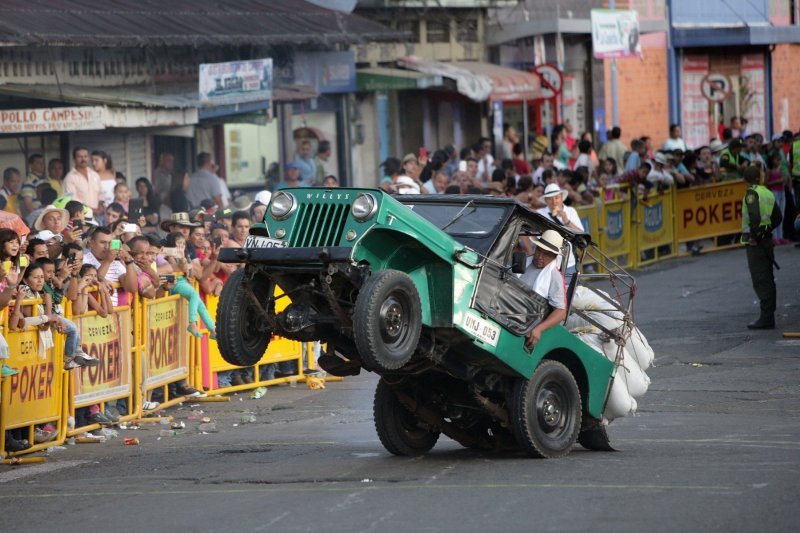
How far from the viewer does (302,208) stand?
10.4m

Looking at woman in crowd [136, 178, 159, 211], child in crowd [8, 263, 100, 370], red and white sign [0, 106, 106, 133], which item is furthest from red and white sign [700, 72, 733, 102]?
child in crowd [8, 263, 100, 370]

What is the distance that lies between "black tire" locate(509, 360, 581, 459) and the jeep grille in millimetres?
2063

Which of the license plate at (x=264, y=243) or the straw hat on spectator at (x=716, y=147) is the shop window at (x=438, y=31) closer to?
the straw hat on spectator at (x=716, y=147)

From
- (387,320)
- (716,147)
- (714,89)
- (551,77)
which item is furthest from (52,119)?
(714,89)

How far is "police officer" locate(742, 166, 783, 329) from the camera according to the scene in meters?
19.0

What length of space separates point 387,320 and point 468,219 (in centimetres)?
166

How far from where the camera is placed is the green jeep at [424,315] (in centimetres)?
1007

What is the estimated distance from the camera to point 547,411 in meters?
11.5

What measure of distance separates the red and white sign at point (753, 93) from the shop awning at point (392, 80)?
18382mm

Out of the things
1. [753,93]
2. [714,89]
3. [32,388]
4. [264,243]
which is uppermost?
[753,93]

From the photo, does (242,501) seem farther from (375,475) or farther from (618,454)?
(618,454)

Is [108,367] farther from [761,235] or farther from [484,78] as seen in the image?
[484,78]

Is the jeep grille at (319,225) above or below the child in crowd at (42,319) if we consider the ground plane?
above

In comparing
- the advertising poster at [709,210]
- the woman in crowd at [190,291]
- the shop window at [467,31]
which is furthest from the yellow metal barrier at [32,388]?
the shop window at [467,31]
